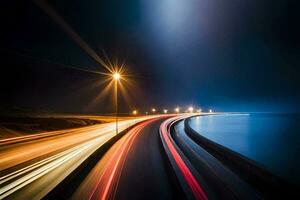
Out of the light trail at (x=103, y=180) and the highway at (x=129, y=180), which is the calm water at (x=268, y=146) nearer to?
the highway at (x=129, y=180)

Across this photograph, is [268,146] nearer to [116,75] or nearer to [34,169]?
[116,75]

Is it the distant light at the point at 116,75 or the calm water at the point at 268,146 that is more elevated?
the distant light at the point at 116,75

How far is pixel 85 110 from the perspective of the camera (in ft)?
421

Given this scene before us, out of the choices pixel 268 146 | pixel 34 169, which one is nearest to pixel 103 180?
pixel 34 169

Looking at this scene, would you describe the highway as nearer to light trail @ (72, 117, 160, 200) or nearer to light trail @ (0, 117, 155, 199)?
light trail @ (72, 117, 160, 200)

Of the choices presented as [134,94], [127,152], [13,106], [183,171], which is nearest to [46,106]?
[13,106]

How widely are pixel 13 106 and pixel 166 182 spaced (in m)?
104

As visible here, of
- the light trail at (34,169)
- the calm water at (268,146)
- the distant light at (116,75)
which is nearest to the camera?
the light trail at (34,169)

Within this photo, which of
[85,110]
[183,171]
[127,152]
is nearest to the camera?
[183,171]

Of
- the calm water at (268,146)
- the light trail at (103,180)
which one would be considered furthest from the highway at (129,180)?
the calm water at (268,146)

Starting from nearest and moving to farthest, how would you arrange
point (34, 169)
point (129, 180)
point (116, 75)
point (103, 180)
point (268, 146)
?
point (103, 180) < point (129, 180) < point (34, 169) < point (116, 75) < point (268, 146)

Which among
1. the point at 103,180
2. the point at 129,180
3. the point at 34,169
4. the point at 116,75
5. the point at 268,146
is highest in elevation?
the point at 116,75

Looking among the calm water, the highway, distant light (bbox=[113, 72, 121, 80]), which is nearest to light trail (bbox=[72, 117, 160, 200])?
the highway

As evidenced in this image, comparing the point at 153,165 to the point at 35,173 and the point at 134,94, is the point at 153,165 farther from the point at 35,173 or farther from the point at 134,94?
the point at 134,94
